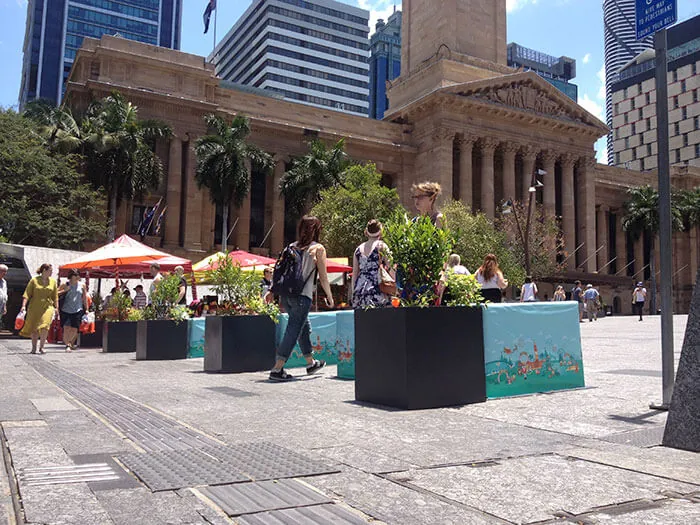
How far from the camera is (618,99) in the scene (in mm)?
109562

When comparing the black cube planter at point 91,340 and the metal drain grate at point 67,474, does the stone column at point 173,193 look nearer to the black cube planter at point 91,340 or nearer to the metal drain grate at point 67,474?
the black cube planter at point 91,340

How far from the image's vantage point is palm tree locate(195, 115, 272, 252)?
3584 centimetres

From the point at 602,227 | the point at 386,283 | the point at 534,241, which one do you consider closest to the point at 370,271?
the point at 386,283

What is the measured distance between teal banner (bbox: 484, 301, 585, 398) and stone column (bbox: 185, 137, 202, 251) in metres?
36.4

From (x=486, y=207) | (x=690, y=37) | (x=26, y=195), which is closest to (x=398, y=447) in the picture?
(x=26, y=195)

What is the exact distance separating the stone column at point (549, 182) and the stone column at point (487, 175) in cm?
542

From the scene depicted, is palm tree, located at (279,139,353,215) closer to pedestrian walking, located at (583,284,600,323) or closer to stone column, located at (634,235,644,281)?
pedestrian walking, located at (583,284,600,323)

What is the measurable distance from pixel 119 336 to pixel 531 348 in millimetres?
10595

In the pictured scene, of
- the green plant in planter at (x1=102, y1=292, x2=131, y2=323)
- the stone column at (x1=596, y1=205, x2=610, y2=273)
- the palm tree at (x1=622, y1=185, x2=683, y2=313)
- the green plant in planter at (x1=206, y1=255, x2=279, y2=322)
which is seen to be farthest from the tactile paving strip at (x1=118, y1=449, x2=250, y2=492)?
the stone column at (x1=596, y1=205, x2=610, y2=273)

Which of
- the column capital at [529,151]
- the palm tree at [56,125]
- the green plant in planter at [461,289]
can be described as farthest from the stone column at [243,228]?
the green plant in planter at [461,289]

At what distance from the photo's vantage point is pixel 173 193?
41.1 meters

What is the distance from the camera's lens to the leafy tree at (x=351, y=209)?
35906 millimetres

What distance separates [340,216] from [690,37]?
7374cm

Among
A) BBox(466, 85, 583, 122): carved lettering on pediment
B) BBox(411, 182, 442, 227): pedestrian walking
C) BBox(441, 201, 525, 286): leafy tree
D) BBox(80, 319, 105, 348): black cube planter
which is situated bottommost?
BBox(80, 319, 105, 348): black cube planter
